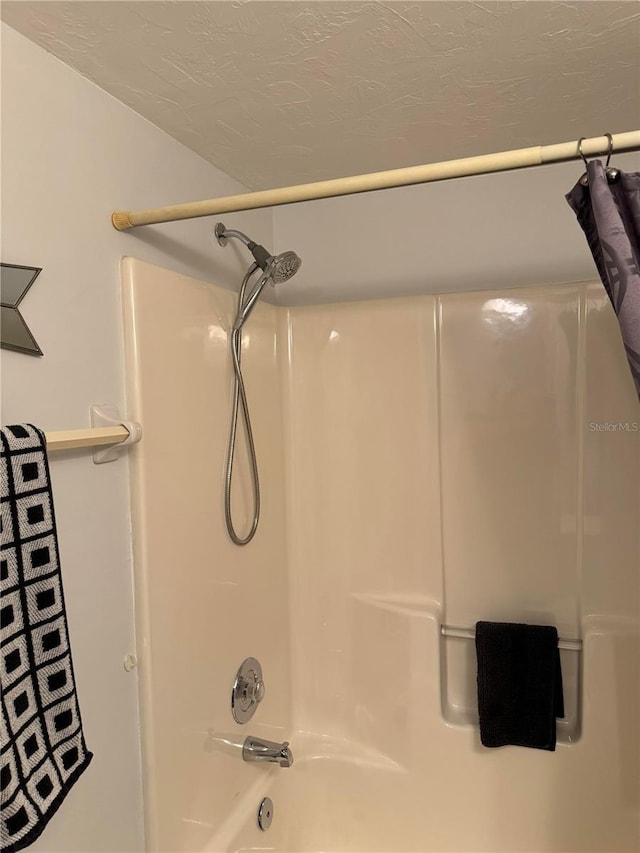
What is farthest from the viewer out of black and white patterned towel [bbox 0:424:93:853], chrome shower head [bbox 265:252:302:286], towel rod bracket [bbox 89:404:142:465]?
chrome shower head [bbox 265:252:302:286]

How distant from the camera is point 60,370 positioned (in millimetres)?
1173

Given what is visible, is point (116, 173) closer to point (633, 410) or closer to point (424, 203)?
point (424, 203)

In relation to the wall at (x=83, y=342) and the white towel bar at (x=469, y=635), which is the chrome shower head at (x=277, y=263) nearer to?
the wall at (x=83, y=342)

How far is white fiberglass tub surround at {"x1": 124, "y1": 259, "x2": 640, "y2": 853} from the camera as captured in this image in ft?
5.12

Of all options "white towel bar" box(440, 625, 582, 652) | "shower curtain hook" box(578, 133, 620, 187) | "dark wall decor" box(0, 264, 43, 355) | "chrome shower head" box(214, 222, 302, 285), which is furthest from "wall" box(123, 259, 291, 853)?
"shower curtain hook" box(578, 133, 620, 187)

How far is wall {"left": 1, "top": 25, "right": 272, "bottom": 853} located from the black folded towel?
0.97m

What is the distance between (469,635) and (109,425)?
4.06 feet

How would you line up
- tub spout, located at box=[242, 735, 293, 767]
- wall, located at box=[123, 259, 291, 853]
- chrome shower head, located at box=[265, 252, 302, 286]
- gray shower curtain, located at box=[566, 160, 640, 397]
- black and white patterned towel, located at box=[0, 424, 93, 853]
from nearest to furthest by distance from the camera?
black and white patterned towel, located at box=[0, 424, 93, 853], gray shower curtain, located at box=[566, 160, 640, 397], wall, located at box=[123, 259, 291, 853], chrome shower head, located at box=[265, 252, 302, 286], tub spout, located at box=[242, 735, 293, 767]

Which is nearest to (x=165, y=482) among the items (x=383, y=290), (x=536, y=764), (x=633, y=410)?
(x=383, y=290)

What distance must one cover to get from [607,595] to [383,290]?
1.12m

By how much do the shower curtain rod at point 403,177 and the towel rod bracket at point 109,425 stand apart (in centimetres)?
40

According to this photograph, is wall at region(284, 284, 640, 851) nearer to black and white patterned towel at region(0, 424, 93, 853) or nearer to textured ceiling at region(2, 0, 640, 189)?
textured ceiling at region(2, 0, 640, 189)

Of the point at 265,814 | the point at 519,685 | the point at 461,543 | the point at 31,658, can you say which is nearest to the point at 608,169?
the point at 461,543

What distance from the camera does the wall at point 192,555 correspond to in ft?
4.49
